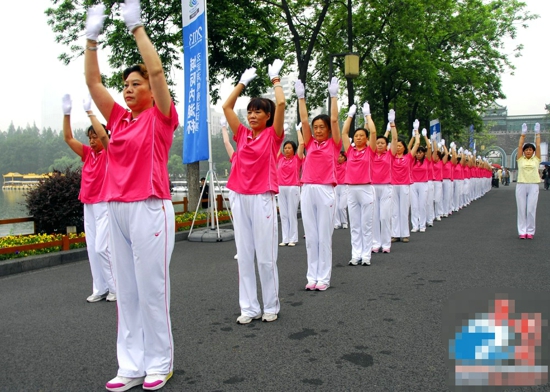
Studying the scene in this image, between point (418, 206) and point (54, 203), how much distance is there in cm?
847

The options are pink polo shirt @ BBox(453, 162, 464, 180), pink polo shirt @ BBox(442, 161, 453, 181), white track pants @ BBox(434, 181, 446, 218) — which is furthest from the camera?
pink polo shirt @ BBox(453, 162, 464, 180)

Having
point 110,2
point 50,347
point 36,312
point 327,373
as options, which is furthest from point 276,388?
point 110,2

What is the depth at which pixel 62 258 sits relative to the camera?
8352mm

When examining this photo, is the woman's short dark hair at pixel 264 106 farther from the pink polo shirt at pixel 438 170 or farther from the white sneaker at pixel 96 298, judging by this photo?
the pink polo shirt at pixel 438 170

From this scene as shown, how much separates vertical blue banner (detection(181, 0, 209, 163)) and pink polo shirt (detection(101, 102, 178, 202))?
7069 mm

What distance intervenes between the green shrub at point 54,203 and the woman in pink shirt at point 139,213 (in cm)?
708

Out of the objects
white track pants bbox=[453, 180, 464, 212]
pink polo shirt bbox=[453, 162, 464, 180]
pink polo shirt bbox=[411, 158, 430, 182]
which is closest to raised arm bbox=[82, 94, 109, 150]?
pink polo shirt bbox=[411, 158, 430, 182]

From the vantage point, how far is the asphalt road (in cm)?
332

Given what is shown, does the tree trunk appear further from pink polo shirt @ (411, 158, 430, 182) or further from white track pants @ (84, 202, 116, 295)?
white track pants @ (84, 202, 116, 295)

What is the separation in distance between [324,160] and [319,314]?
78.9 inches

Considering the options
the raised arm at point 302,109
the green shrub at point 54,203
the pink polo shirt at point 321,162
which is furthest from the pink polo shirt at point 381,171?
the green shrub at point 54,203

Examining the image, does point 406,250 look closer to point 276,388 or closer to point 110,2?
point 276,388

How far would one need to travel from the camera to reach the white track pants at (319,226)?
6.00m

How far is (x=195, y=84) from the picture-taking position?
10.5m
